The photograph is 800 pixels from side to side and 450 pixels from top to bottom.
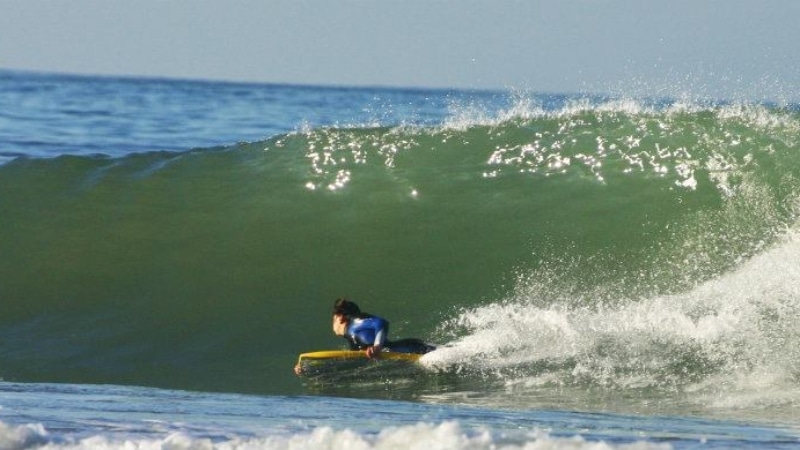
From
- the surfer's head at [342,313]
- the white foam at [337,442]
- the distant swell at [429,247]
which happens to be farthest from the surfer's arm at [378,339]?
the white foam at [337,442]

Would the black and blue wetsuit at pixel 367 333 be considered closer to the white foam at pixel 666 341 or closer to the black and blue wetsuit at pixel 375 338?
the black and blue wetsuit at pixel 375 338

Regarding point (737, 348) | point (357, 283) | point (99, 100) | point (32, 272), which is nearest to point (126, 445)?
point (737, 348)

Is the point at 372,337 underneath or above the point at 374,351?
above

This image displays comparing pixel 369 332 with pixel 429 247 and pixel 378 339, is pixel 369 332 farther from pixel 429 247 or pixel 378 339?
pixel 429 247

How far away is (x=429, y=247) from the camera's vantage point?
1627 centimetres

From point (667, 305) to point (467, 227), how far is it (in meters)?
3.72

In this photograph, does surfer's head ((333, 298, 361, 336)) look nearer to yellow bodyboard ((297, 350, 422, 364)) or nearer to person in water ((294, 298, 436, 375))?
person in water ((294, 298, 436, 375))

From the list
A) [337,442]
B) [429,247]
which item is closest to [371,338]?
[429,247]

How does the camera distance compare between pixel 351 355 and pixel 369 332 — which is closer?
pixel 351 355

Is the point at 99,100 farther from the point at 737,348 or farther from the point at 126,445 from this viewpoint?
the point at 126,445

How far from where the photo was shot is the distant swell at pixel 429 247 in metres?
13.0

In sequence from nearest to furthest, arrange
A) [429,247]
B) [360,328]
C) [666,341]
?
1. [360,328]
2. [666,341]
3. [429,247]

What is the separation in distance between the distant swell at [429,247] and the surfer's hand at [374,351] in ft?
1.82

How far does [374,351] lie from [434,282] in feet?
9.96
